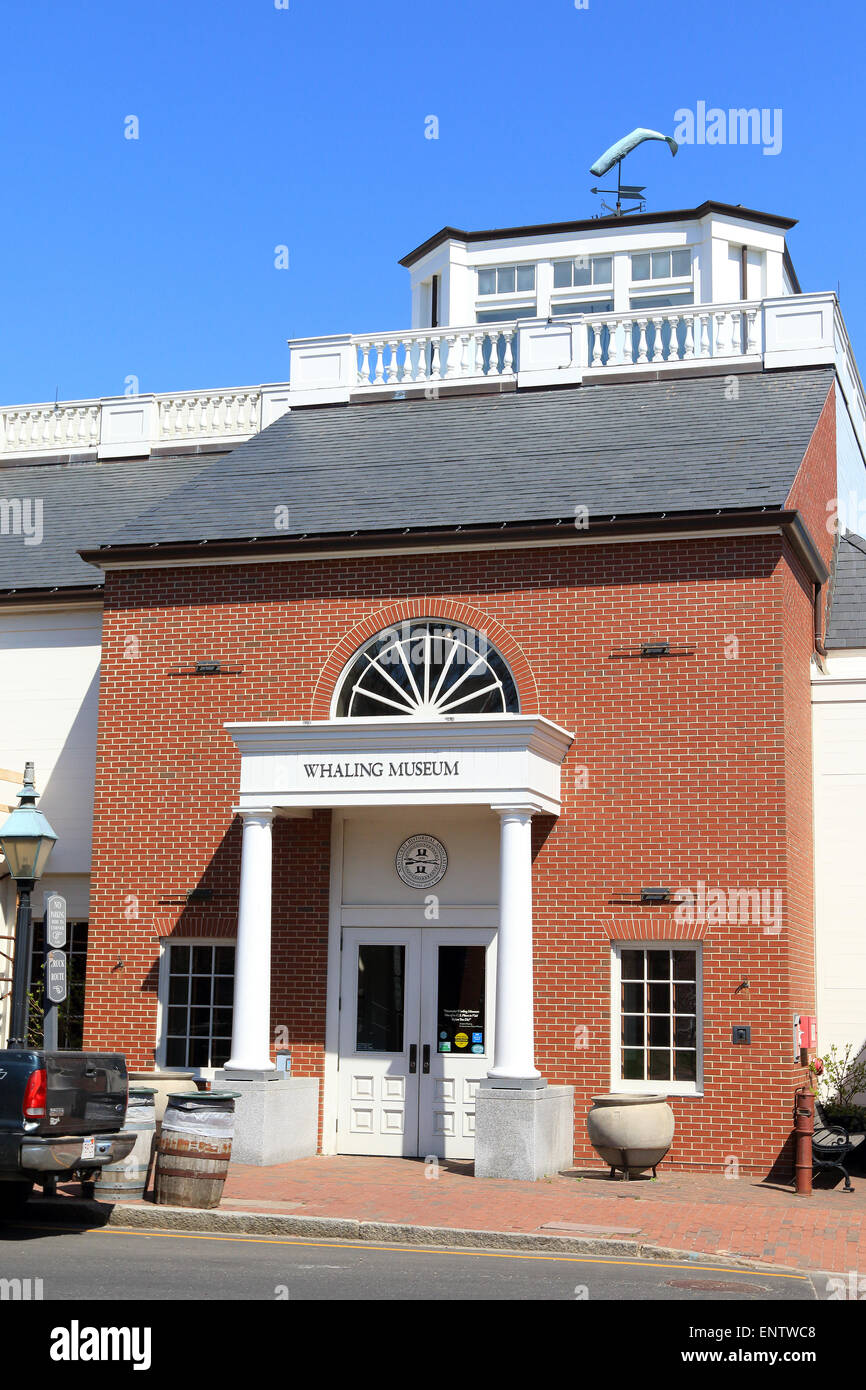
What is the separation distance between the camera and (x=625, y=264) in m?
38.6

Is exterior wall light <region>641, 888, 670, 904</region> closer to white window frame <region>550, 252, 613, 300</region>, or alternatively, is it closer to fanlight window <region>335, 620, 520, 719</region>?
fanlight window <region>335, 620, 520, 719</region>

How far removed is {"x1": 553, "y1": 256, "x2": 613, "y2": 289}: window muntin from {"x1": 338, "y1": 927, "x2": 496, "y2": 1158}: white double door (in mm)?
25216

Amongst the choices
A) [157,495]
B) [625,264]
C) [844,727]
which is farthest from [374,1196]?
[625,264]

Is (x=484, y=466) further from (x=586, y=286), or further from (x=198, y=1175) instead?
Result: (x=586, y=286)

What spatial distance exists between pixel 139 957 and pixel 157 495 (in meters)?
8.12

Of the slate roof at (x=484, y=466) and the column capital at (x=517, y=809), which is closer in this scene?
the column capital at (x=517, y=809)

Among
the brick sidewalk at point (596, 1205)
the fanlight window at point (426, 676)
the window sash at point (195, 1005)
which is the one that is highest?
the fanlight window at point (426, 676)

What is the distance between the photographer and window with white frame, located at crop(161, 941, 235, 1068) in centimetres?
1781

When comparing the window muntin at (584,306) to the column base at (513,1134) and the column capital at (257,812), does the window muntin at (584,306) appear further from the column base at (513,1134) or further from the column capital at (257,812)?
the column base at (513,1134)

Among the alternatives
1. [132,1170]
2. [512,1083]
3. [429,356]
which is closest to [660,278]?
[429,356]

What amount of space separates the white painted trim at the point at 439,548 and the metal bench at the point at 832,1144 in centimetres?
629

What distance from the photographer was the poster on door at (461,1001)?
55.5 feet

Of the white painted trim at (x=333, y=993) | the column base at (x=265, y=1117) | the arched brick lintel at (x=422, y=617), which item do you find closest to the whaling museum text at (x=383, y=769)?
the white painted trim at (x=333, y=993)

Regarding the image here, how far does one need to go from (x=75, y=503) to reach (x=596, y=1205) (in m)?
14.5
